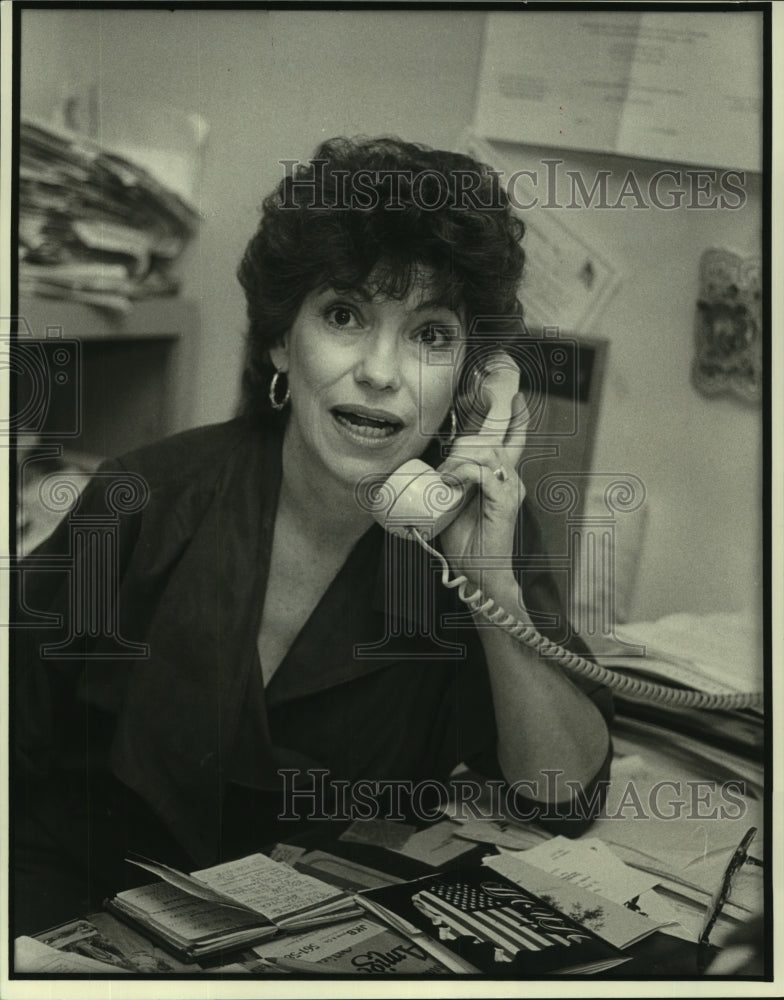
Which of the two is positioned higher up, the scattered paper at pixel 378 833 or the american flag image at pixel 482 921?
the scattered paper at pixel 378 833

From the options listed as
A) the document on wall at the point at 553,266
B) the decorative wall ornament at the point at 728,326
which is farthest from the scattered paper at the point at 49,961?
the decorative wall ornament at the point at 728,326

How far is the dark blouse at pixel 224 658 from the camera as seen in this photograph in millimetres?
2070

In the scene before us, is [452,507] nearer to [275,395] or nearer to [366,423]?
[366,423]

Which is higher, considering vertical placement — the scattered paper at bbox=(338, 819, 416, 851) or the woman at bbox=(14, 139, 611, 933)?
the woman at bbox=(14, 139, 611, 933)

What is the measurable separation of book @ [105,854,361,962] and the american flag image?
13 cm

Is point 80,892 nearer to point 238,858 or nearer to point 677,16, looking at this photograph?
point 238,858

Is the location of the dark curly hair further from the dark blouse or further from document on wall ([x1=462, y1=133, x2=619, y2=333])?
the dark blouse

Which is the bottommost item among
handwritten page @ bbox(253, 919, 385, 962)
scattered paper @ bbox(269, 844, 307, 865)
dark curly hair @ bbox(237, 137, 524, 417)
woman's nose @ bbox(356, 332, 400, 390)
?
handwritten page @ bbox(253, 919, 385, 962)

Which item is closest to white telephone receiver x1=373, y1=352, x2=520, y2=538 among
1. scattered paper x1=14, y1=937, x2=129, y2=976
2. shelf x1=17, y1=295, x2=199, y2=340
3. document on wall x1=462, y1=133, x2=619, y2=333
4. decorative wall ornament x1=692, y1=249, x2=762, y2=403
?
document on wall x1=462, y1=133, x2=619, y2=333

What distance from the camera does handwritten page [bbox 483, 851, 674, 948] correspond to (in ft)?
6.79

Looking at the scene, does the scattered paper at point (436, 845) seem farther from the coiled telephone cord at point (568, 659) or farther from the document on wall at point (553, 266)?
the document on wall at point (553, 266)

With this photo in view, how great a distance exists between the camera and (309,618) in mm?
2078

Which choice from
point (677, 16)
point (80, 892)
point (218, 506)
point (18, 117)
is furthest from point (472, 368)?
point (80, 892)

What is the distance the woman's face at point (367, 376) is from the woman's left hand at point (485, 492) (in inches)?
3.1
